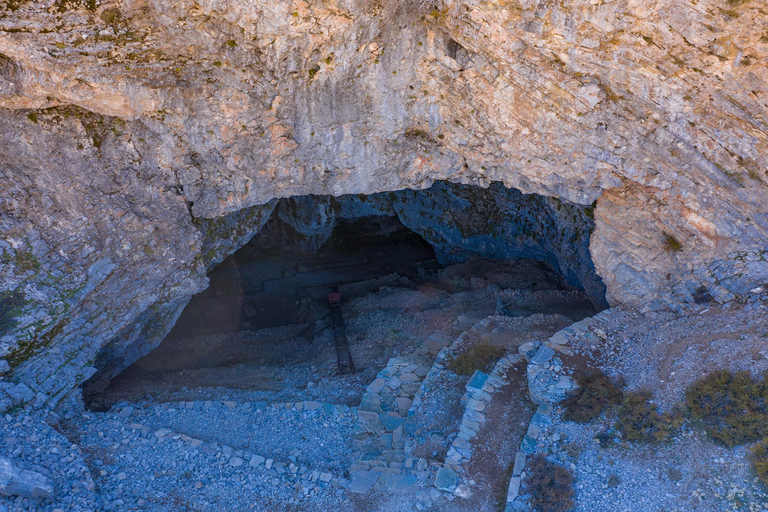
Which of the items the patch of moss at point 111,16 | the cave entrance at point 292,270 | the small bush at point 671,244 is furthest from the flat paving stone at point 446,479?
the cave entrance at point 292,270

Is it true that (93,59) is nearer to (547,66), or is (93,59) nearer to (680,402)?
(547,66)

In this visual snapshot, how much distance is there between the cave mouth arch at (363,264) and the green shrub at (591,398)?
18.6 ft

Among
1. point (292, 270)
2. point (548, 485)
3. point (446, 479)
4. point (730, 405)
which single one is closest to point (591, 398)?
point (548, 485)

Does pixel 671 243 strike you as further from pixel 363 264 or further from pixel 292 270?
pixel 292 270

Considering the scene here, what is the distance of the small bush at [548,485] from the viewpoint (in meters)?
10.8

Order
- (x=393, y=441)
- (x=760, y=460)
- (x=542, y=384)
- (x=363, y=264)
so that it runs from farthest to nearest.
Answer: (x=363, y=264) < (x=393, y=441) < (x=542, y=384) < (x=760, y=460)

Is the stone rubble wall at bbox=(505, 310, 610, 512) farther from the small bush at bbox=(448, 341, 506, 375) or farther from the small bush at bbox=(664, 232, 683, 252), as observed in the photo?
the small bush at bbox=(664, 232, 683, 252)

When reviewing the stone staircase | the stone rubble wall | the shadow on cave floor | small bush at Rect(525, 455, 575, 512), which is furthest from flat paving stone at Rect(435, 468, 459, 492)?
the shadow on cave floor

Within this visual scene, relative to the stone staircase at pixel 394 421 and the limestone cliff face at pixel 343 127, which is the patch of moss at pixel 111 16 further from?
the stone staircase at pixel 394 421

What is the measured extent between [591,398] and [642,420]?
122cm

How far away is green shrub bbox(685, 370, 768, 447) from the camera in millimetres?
10812

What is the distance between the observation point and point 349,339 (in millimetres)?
19844

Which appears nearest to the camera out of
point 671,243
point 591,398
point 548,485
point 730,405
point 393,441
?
point 548,485

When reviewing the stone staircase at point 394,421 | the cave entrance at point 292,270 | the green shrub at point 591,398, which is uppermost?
the green shrub at point 591,398
